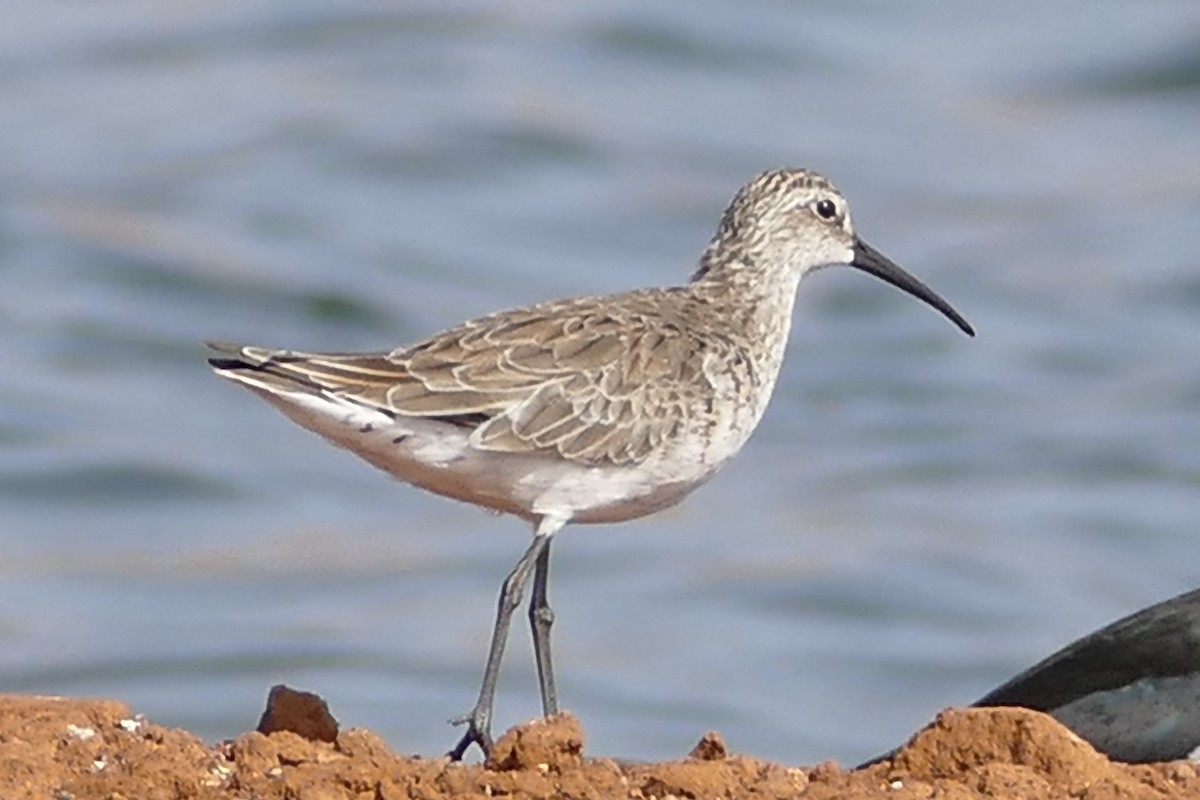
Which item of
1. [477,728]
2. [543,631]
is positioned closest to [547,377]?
[543,631]

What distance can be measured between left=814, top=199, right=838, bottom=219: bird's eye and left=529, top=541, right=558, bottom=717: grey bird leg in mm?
2056

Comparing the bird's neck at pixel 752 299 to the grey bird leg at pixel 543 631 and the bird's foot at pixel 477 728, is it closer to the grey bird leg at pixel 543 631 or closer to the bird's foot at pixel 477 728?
the grey bird leg at pixel 543 631

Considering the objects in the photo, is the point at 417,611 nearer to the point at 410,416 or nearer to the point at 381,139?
A: the point at 381,139

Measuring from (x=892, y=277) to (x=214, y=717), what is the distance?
36.4ft

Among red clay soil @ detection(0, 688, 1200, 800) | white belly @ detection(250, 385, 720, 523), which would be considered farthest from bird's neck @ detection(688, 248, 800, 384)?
red clay soil @ detection(0, 688, 1200, 800)

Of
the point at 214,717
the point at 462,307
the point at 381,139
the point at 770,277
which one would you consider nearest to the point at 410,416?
the point at 770,277

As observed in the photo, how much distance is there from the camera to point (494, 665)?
9609 millimetres

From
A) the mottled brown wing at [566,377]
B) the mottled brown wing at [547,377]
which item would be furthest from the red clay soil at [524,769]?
the mottled brown wing at [566,377]

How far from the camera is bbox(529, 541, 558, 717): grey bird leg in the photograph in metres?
9.89

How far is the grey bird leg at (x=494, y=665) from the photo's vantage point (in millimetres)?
9586

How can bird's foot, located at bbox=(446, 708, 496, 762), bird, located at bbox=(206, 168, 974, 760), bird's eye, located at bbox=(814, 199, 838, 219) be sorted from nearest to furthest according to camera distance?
bird's foot, located at bbox=(446, 708, 496, 762)
bird, located at bbox=(206, 168, 974, 760)
bird's eye, located at bbox=(814, 199, 838, 219)

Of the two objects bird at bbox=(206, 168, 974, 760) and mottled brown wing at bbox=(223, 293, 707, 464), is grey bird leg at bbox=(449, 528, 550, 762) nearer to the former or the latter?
bird at bbox=(206, 168, 974, 760)

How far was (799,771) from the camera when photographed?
25.9ft

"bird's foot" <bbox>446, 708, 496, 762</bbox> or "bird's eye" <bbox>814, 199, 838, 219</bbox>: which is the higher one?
"bird's eye" <bbox>814, 199, 838, 219</bbox>
